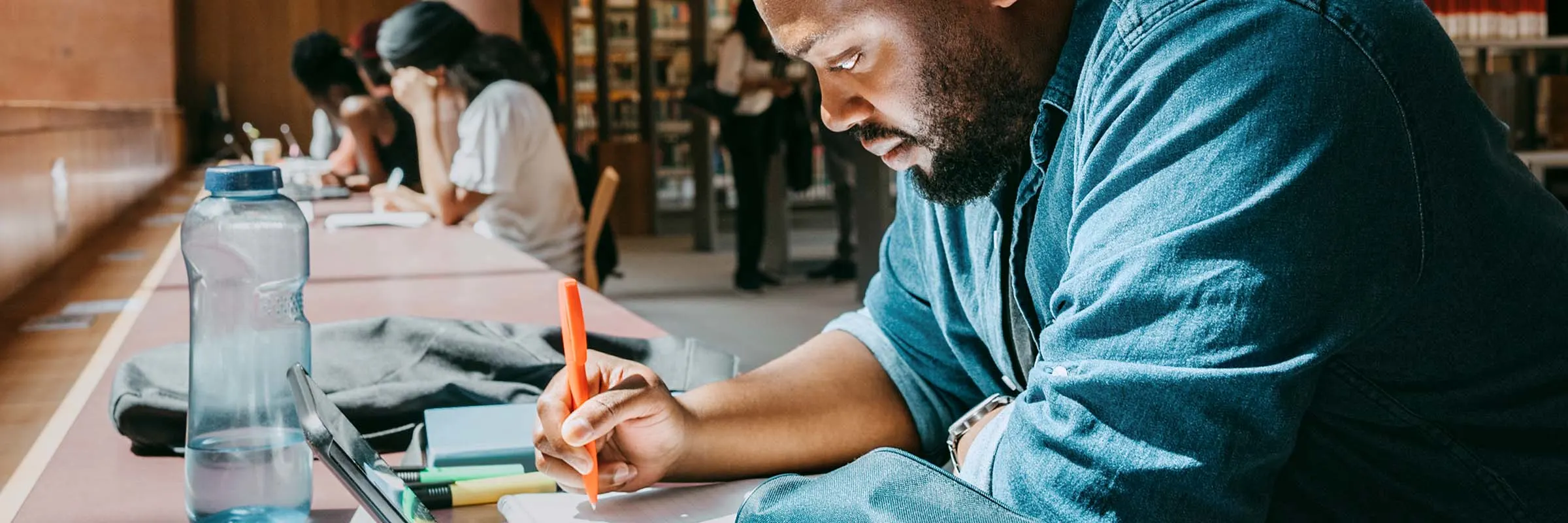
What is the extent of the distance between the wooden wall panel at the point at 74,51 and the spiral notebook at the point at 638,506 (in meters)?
1.18

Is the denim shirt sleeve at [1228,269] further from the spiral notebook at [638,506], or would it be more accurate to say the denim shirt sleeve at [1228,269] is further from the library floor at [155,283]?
the library floor at [155,283]

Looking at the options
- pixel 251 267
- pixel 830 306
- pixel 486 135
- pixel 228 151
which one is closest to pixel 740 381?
pixel 251 267

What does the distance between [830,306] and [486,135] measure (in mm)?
2879

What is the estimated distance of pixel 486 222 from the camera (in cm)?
370

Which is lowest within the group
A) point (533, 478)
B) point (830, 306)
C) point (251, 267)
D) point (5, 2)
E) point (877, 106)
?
point (830, 306)

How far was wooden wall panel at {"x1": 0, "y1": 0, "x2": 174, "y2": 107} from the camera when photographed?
178 cm

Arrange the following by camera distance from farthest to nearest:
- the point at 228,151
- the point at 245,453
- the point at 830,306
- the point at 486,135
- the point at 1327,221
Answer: the point at 228,151, the point at 830,306, the point at 486,135, the point at 245,453, the point at 1327,221

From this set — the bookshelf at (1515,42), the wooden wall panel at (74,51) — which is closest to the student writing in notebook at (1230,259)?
the wooden wall panel at (74,51)

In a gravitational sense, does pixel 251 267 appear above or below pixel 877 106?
below

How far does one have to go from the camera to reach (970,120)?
3.02 ft

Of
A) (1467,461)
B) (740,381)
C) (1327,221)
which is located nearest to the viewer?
(1327,221)

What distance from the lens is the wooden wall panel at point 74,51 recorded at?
1779 mm

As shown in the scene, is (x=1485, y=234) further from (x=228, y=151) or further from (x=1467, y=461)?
(x=228, y=151)

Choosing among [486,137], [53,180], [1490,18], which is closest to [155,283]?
[53,180]
